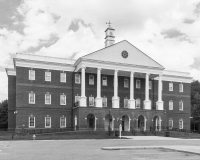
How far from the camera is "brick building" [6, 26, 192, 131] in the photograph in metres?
41.8

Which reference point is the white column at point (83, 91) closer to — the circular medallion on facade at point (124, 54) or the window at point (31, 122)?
the circular medallion on facade at point (124, 54)

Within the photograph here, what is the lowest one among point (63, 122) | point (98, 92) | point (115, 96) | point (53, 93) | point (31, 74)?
point (63, 122)

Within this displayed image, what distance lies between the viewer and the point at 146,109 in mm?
45500

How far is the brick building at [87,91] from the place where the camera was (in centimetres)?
4178

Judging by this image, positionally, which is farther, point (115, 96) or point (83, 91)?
point (115, 96)

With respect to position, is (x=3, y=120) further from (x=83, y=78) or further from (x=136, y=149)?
(x=136, y=149)

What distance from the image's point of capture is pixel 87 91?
4572 cm

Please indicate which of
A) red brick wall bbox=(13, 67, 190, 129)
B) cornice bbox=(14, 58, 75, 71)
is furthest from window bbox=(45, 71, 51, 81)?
cornice bbox=(14, 58, 75, 71)

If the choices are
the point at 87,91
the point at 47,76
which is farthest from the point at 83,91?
the point at 47,76

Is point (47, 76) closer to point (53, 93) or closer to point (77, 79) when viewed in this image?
point (53, 93)

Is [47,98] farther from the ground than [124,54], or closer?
closer

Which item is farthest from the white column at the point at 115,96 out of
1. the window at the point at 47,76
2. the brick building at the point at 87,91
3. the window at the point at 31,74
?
the window at the point at 31,74

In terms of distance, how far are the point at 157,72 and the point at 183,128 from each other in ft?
48.1

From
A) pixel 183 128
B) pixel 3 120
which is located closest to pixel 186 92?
pixel 183 128
